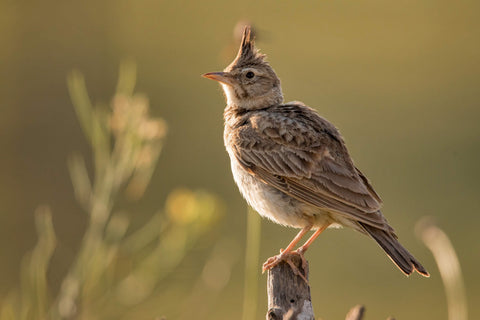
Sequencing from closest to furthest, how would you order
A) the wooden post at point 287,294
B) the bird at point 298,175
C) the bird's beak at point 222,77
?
the wooden post at point 287,294 → the bird at point 298,175 → the bird's beak at point 222,77

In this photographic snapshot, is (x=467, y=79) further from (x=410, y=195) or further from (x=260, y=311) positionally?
(x=260, y=311)

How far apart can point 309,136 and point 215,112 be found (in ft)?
41.7

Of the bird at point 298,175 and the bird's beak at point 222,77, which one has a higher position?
the bird's beak at point 222,77

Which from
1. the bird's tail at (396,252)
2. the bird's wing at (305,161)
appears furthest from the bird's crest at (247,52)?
the bird's tail at (396,252)

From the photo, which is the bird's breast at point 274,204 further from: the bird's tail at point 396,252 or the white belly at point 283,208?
the bird's tail at point 396,252

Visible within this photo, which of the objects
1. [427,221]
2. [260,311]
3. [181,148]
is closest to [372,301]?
[260,311]

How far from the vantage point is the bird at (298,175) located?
6062mm

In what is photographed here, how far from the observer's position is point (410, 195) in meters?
16.8

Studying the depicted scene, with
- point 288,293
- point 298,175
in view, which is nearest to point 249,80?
point 298,175

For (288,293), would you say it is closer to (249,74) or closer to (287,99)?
(249,74)

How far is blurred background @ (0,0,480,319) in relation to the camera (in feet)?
50.3

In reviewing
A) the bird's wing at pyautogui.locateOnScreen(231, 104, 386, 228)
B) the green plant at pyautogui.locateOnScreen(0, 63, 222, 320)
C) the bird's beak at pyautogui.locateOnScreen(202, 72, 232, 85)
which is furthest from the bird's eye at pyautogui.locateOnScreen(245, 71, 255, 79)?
the green plant at pyautogui.locateOnScreen(0, 63, 222, 320)

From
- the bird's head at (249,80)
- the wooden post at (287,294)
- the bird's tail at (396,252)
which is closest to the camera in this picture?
the wooden post at (287,294)

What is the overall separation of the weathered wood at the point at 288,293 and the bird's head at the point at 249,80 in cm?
192
